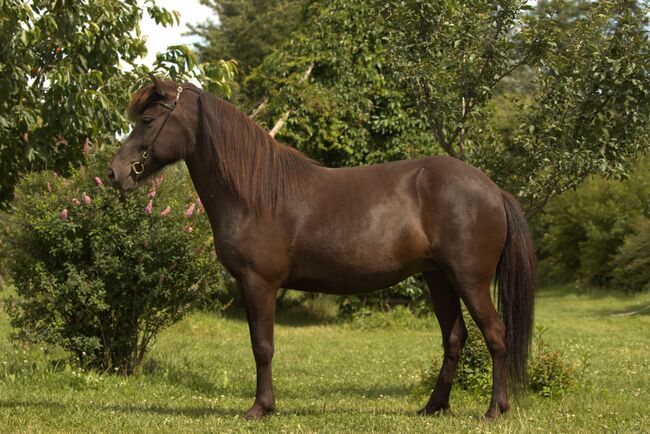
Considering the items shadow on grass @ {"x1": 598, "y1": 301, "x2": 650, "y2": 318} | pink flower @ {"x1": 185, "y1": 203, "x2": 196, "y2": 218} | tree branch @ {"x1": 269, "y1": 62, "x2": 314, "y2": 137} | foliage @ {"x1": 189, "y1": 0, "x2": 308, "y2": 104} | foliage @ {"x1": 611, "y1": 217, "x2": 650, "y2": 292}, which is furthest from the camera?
foliage @ {"x1": 189, "y1": 0, "x2": 308, "y2": 104}

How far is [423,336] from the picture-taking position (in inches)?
568

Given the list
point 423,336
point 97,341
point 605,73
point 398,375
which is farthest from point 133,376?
point 423,336

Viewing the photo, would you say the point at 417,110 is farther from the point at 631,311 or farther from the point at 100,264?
the point at 631,311

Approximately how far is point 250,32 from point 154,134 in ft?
92.4

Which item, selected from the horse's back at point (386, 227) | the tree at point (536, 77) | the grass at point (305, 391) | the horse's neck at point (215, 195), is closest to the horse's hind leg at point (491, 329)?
the grass at point (305, 391)

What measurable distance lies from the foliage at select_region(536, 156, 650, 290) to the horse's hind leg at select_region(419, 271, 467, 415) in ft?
60.2

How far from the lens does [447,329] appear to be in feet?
19.0

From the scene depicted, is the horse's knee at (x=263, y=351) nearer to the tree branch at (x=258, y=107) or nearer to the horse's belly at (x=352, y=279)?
the horse's belly at (x=352, y=279)

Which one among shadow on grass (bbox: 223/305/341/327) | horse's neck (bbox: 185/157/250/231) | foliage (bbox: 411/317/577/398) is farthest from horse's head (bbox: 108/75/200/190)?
shadow on grass (bbox: 223/305/341/327)

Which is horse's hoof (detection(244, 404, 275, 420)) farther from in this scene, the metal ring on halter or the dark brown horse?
the metal ring on halter

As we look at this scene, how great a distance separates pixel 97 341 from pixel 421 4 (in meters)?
4.66

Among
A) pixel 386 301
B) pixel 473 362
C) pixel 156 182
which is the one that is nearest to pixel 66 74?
pixel 156 182

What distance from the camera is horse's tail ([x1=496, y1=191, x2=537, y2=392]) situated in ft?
18.0

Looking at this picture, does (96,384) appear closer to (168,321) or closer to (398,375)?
(168,321)
